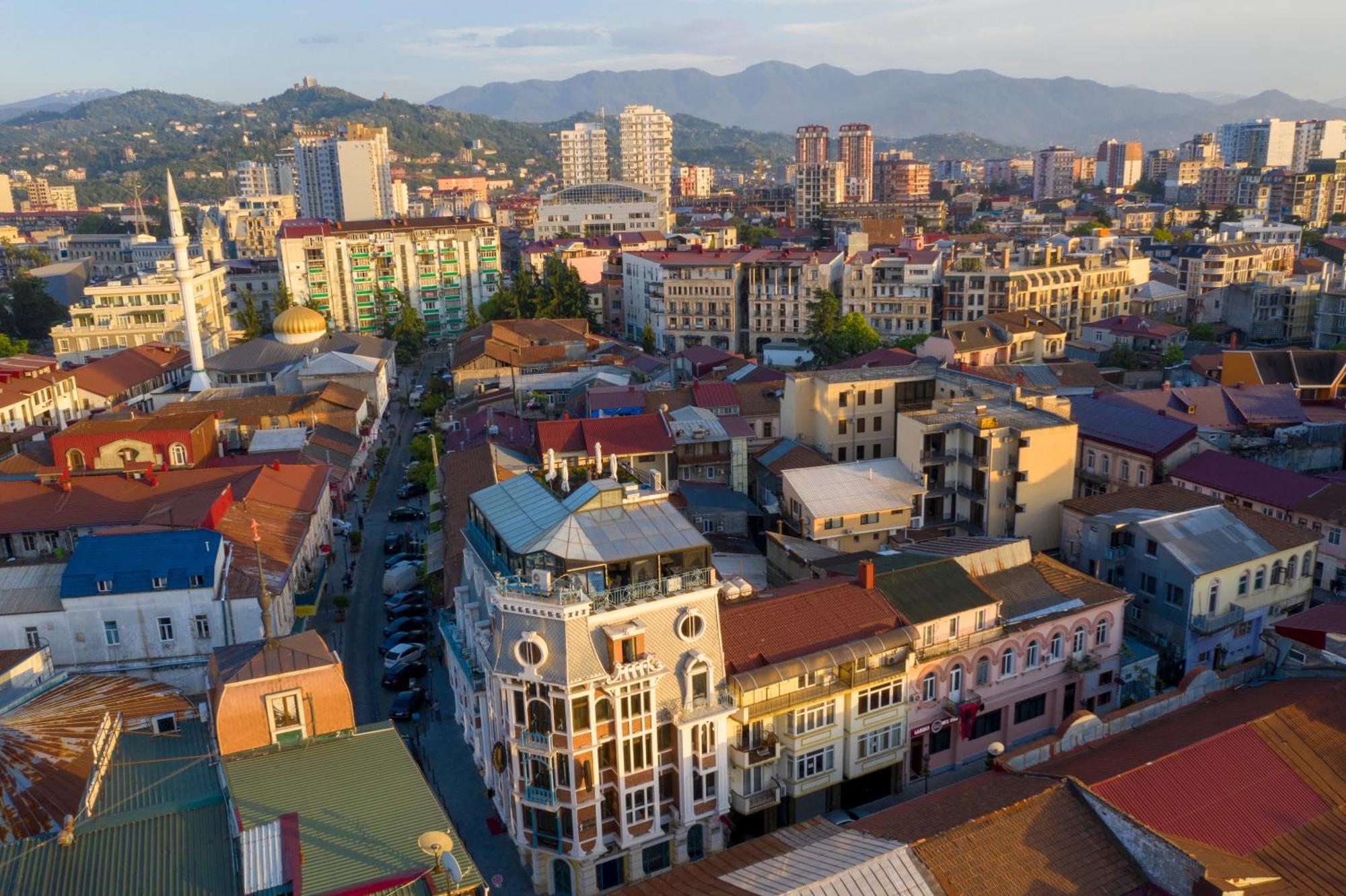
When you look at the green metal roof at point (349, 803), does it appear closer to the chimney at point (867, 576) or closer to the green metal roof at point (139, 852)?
the green metal roof at point (139, 852)

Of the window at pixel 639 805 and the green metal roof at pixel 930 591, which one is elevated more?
the green metal roof at pixel 930 591

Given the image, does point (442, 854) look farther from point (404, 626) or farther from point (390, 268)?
point (390, 268)

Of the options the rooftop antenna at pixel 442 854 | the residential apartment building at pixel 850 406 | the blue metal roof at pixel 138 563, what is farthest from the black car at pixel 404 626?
the rooftop antenna at pixel 442 854

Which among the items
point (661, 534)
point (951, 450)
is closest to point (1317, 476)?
point (951, 450)

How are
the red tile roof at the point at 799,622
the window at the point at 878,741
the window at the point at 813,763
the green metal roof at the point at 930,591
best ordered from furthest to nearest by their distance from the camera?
1. the green metal roof at the point at 930,591
2. the window at the point at 878,741
3. the window at the point at 813,763
4. the red tile roof at the point at 799,622

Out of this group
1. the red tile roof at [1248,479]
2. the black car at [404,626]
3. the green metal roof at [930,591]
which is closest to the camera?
the green metal roof at [930,591]

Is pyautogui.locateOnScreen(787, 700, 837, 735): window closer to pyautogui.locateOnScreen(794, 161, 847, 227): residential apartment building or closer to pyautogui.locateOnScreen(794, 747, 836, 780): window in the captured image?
pyautogui.locateOnScreen(794, 747, 836, 780): window
